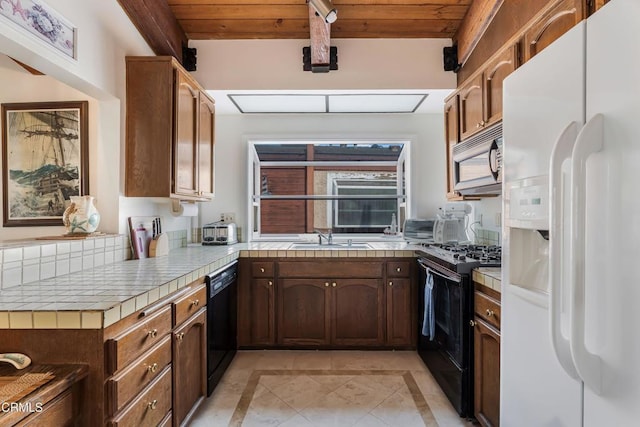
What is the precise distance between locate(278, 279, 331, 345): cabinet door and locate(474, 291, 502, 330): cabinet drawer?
4.16 feet

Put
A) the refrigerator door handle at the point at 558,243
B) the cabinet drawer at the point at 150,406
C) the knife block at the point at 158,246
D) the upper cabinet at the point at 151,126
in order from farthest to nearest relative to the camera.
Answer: the knife block at the point at 158,246, the upper cabinet at the point at 151,126, the cabinet drawer at the point at 150,406, the refrigerator door handle at the point at 558,243

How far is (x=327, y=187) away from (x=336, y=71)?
3.99ft

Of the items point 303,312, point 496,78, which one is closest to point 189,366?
point 303,312

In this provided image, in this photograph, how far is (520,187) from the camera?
113 centimetres

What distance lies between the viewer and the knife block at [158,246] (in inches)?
94.7

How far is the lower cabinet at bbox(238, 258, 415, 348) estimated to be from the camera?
2.80 metres

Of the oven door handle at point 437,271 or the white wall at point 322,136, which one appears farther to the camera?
the white wall at point 322,136

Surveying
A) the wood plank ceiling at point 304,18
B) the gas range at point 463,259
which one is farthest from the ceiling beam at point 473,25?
the gas range at point 463,259

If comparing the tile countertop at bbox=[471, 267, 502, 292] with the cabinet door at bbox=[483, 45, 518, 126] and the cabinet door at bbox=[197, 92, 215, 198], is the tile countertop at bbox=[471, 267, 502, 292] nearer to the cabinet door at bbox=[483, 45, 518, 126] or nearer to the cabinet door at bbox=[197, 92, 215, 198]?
the cabinet door at bbox=[483, 45, 518, 126]

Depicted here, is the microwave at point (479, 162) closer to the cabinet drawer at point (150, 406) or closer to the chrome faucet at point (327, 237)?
the chrome faucet at point (327, 237)

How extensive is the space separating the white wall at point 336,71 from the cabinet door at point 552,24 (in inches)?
50.2

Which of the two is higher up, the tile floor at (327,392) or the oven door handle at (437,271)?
the oven door handle at (437,271)

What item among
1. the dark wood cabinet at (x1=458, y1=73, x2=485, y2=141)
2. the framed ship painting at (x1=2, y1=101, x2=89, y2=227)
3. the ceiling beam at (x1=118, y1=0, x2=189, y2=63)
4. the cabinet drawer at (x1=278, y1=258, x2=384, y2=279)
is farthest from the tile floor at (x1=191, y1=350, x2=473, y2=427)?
the ceiling beam at (x1=118, y1=0, x2=189, y2=63)

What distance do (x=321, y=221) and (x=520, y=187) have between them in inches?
105
